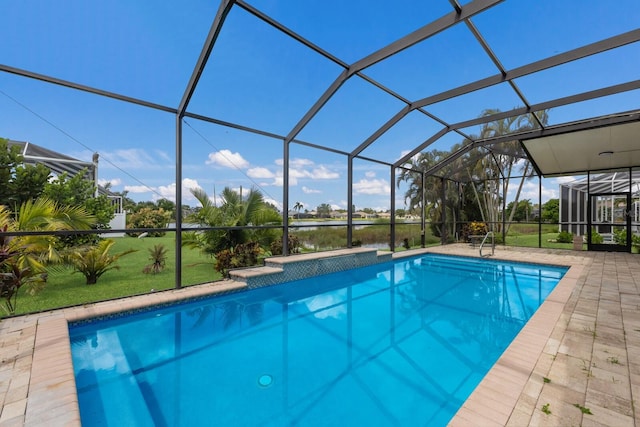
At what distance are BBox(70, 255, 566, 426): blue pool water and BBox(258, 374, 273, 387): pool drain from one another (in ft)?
0.06

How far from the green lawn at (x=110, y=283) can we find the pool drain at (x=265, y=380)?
3.12 m

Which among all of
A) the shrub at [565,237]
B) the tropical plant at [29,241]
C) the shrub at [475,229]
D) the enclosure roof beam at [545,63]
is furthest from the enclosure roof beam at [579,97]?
the shrub at [565,237]

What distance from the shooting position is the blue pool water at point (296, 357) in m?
2.45

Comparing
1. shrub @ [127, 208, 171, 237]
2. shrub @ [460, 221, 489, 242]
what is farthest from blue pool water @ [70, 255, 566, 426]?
shrub @ [460, 221, 489, 242]

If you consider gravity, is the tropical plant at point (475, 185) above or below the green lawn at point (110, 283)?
above

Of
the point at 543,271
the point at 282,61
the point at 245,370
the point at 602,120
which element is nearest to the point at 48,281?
the point at 245,370

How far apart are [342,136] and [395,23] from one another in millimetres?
3954

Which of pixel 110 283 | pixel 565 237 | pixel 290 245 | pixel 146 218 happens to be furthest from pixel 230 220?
pixel 565 237

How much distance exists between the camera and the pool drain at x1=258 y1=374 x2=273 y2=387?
2791 mm

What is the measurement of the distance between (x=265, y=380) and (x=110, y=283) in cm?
464

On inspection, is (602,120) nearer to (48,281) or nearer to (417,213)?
(417,213)

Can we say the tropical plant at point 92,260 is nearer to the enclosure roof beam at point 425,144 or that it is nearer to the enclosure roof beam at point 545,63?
the enclosure roof beam at point 545,63

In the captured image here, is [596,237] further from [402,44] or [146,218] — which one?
[146,218]

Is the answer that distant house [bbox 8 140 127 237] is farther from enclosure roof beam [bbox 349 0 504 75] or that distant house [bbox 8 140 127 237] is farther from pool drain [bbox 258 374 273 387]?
enclosure roof beam [bbox 349 0 504 75]
